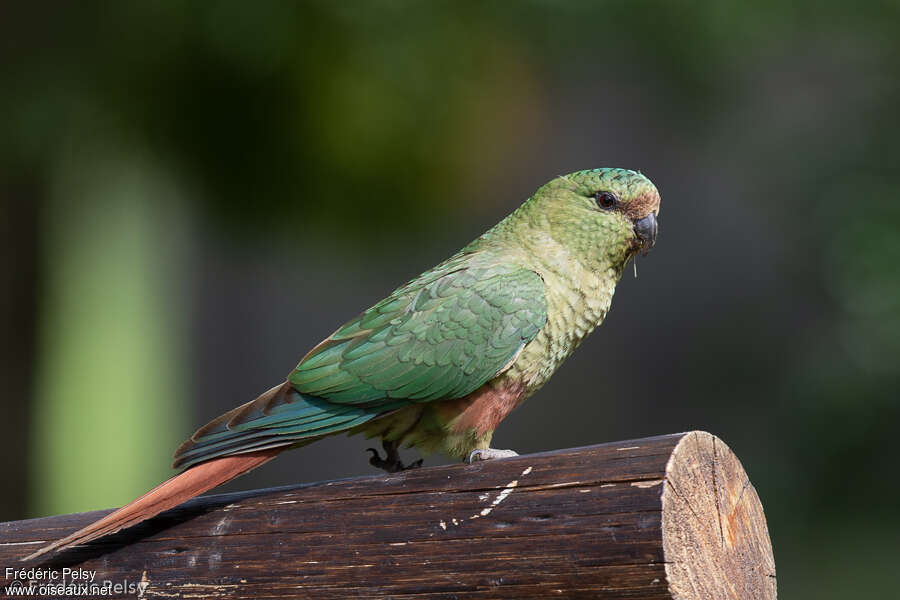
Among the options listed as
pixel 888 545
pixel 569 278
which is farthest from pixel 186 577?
pixel 888 545

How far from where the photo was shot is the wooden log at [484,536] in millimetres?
1651

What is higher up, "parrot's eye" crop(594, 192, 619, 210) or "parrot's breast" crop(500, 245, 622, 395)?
"parrot's eye" crop(594, 192, 619, 210)

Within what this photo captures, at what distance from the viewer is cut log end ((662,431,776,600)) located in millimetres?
1629

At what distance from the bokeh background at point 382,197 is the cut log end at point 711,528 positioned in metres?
3.52

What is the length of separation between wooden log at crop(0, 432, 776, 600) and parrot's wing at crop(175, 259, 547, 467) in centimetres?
18

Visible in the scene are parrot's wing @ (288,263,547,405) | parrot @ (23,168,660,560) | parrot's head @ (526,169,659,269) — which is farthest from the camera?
parrot's head @ (526,169,659,269)

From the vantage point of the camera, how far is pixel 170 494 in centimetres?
205

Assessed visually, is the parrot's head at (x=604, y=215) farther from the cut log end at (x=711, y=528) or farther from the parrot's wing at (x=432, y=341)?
the cut log end at (x=711, y=528)

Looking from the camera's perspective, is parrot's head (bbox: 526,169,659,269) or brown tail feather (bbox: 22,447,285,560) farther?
parrot's head (bbox: 526,169,659,269)

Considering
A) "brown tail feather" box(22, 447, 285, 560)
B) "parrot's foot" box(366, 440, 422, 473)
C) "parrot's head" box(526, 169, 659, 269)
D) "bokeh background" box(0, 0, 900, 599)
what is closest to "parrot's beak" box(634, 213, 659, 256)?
"parrot's head" box(526, 169, 659, 269)

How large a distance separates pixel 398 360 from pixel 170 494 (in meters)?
0.65

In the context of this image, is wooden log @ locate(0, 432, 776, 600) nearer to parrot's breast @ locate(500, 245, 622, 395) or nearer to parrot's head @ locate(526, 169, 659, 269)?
parrot's breast @ locate(500, 245, 622, 395)

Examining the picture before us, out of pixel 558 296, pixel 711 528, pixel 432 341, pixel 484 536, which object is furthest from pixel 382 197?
pixel 711 528

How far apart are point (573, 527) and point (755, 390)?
5.76 meters
